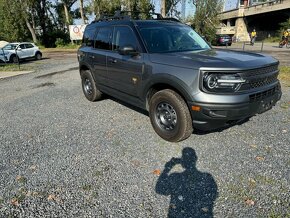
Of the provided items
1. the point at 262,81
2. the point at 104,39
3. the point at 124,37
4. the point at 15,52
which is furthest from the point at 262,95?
the point at 15,52

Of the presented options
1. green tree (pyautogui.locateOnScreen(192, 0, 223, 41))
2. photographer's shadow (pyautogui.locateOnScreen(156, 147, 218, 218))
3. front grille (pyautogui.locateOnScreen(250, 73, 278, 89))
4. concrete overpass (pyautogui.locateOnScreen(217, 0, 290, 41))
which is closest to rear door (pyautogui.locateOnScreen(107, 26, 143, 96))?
photographer's shadow (pyautogui.locateOnScreen(156, 147, 218, 218))

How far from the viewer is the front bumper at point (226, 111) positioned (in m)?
3.19

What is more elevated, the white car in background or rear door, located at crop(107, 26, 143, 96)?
rear door, located at crop(107, 26, 143, 96)

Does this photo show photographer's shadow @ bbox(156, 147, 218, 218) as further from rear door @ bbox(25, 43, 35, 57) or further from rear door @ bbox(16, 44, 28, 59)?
rear door @ bbox(25, 43, 35, 57)

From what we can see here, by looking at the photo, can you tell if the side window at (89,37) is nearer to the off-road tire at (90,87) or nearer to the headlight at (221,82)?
the off-road tire at (90,87)

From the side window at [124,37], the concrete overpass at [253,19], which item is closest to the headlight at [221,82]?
the side window at [124,37]

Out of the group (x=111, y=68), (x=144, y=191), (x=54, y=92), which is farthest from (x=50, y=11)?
(x=144, y=191)

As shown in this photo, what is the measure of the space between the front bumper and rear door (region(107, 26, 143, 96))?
4.17 ft

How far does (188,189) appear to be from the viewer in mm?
2848

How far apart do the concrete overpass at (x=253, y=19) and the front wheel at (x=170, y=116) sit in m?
40.2

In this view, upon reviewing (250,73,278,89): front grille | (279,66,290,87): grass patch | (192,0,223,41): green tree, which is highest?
(192,0,223,41): green tree

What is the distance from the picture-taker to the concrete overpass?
40688 mm

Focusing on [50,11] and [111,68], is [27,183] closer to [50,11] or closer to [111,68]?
[111,68]

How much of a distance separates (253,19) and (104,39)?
4863cm
